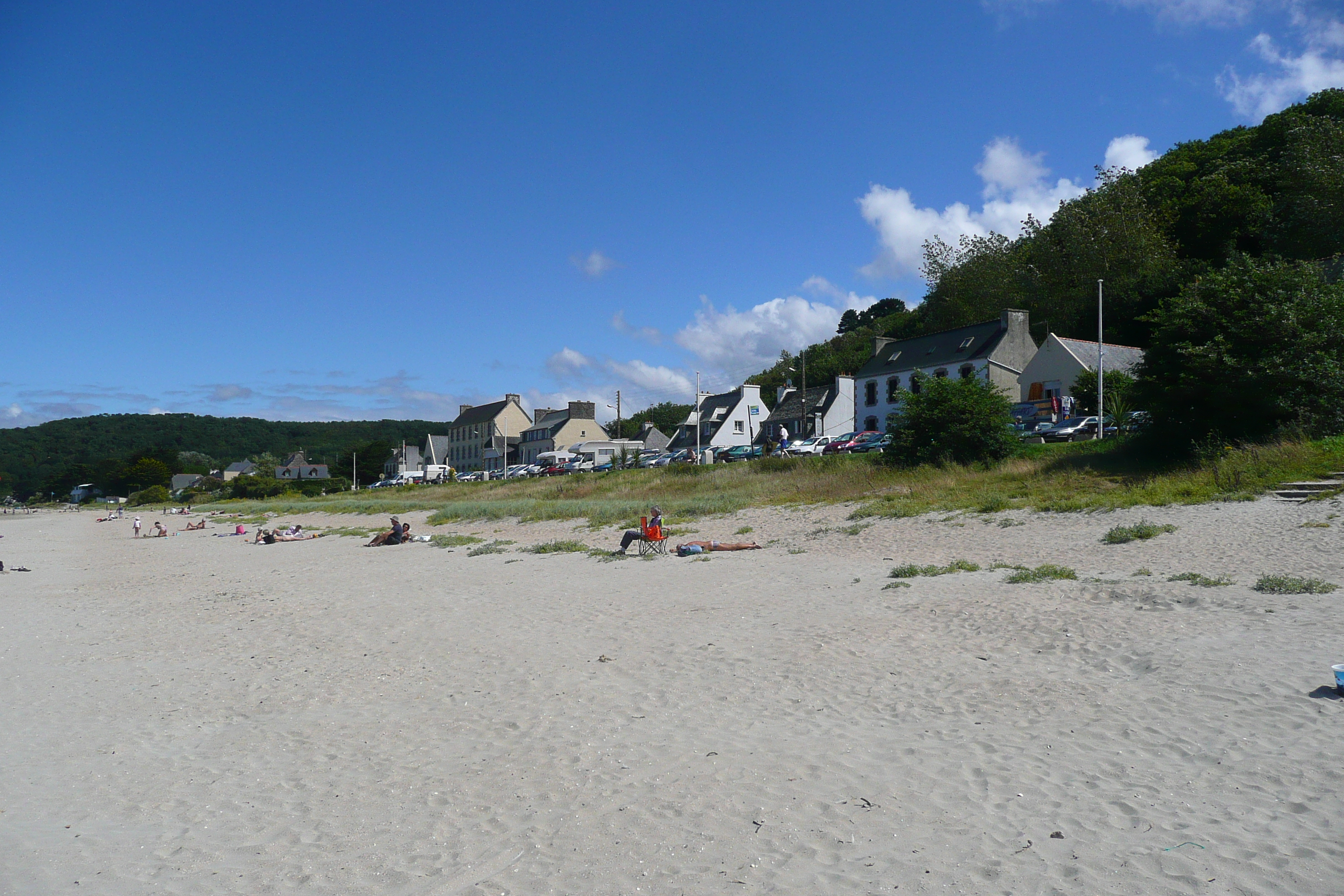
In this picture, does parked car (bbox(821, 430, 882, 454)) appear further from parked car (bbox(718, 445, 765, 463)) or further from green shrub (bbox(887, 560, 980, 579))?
green shrub (bbox(887, 560, 980, 579))

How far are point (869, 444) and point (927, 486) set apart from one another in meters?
18.6

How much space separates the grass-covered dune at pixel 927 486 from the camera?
16.0 meters

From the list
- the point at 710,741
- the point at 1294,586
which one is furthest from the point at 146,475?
the point at 1294,586

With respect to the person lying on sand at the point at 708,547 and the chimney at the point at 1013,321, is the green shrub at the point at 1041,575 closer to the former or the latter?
the person lying on sand at the point at 708,547

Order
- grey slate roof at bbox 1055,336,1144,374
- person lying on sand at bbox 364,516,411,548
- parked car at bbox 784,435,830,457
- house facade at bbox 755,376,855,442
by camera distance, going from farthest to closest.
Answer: house facade at bbox 755,376,855,442, parked car at bbox 784,435,830,457, grey slate roof at bbox 1055,336,1144,374, person lying on sand at bbox 364,516,411,548

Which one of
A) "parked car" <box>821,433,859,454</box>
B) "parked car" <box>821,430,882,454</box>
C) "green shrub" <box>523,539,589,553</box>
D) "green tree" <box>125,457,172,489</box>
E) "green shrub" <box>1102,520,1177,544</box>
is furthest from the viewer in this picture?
"green tree" <box>125,457,172,489</box>

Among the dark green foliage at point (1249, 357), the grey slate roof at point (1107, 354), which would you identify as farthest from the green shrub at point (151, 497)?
the dark green foliage at point (1249, 357)

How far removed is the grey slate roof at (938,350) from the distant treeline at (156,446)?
72545mm

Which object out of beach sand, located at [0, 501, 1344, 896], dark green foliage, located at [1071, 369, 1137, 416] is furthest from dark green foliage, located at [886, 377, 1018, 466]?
beach sand, located at [0, 501, 1344, 896]

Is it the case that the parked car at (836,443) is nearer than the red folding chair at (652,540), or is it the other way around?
the red folding chair at (652,540)

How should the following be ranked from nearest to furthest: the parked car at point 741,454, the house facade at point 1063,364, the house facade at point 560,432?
the house facade at point 1063,364 → the parked car at point 741,454 → the house facade at point 560,432

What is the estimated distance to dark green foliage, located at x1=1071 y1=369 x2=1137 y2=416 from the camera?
108 ft

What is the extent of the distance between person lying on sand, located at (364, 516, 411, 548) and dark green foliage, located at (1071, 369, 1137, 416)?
27.1 meters

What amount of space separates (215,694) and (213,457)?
165 m
